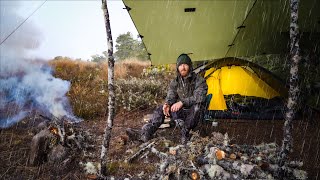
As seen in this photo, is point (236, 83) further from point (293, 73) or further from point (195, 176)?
point (195, 176)

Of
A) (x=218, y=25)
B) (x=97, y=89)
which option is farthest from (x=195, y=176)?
(x=97, y=89)

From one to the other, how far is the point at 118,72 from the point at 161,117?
27.1 feet

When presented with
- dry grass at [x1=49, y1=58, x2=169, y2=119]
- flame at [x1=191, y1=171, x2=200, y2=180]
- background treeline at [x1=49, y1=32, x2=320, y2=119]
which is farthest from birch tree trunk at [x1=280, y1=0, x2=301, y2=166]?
dry grass at [x1=49, y1=58, x2=169, y2=119]

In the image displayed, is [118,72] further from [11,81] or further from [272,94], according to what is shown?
[272,94]

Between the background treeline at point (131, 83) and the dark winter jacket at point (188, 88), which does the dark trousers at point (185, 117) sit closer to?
the dark winter jacket at point (188, 88)

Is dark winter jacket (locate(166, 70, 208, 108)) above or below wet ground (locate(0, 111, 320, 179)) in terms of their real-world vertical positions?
above

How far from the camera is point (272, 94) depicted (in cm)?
754

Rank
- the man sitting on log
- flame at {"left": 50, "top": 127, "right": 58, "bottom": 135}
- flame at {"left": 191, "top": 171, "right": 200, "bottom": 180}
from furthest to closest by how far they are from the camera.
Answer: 1. the man sitting on log
2. flame at {"left": 50, "top": 127, "right": 58, "bottom": 135}
3. flame at {"left": 191, "top": 171, "right": 200, "bottom": 180}

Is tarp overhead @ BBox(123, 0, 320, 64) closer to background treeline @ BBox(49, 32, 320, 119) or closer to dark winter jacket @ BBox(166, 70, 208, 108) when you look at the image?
background treeline @ BBox(49, 32, 320, 119)

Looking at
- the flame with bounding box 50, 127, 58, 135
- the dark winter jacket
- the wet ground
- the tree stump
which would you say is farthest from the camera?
the dark winter jacket

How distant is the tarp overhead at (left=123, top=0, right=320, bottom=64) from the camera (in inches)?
254

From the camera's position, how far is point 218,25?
283 inches

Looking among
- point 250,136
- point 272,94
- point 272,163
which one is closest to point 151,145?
point 272,163

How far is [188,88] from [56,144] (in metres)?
2.56
